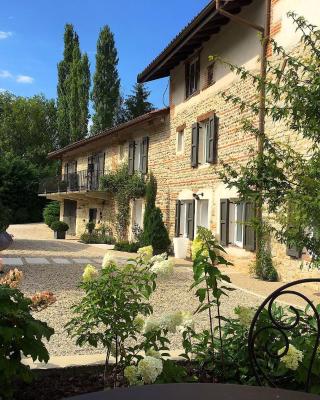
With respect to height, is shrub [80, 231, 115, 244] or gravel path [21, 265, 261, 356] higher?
shrub [80, 231, 115, 244]

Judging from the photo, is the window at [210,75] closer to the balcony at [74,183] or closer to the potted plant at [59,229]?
the balcony at [74,183]

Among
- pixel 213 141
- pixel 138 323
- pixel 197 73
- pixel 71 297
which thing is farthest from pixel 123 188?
pixel 138 323

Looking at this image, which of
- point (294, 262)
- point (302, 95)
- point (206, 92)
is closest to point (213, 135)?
point (206, 92)

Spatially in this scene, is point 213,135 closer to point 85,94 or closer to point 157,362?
point 157,362

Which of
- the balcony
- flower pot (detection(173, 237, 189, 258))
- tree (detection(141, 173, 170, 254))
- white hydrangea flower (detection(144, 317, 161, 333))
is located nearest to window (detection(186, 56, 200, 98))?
tree (detection(141, 173, 170, 254))

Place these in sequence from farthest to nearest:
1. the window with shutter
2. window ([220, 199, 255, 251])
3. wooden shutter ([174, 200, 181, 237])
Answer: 1. wooden shutter ([174, 200, 181, 237])
2. the window with shutter
3. window ([220, 199, 255, 251])

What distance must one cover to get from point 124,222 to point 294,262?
10683mm

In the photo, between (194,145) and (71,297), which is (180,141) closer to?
(194,145)

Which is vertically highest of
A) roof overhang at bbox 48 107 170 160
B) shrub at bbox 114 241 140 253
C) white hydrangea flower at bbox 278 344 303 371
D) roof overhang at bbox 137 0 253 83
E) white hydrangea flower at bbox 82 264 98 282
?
roof overhang at bbox 137 0 253 83

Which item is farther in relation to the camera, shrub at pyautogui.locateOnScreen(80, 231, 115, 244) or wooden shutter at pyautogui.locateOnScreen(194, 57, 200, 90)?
shrub at pyautogui.locateOnScreen(80, 231, 115, 244)

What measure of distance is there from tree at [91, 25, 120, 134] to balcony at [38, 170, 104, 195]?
8108mm

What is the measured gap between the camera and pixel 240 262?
11.8 m

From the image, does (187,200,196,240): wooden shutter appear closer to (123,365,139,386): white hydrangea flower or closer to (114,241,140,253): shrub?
(114,241,140,253): shrub

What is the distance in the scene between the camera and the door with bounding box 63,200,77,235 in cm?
2758
